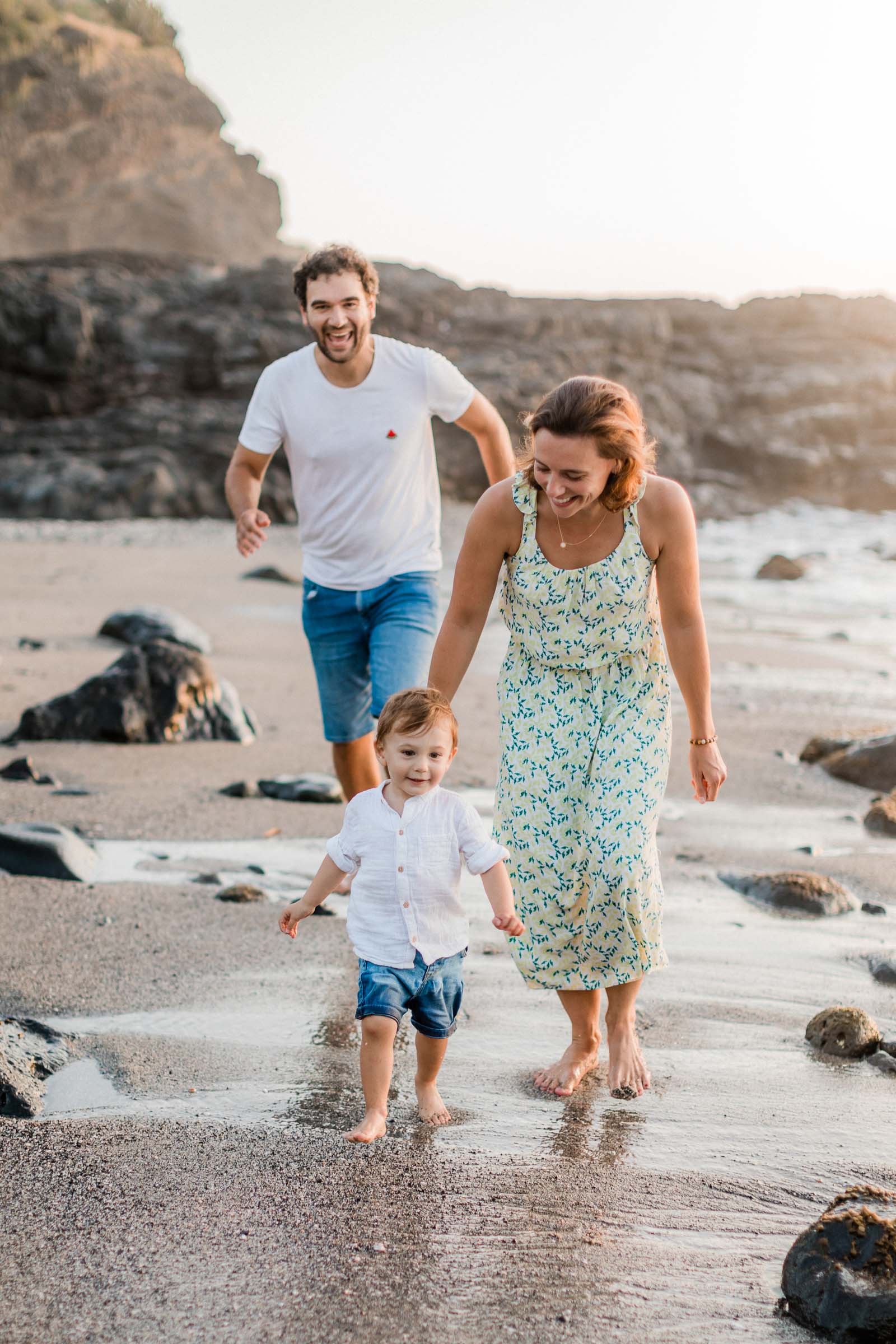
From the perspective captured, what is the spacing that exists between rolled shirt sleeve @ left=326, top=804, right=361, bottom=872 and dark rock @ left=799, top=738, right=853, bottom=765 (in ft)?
15.0

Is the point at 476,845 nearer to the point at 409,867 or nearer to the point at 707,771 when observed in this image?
the point at 409,867

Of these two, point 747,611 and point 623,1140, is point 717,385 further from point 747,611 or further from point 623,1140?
point 623,1140

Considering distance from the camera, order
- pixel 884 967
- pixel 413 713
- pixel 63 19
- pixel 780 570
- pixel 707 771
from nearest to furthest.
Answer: pixel 413 713 → pixel 707 771 → pixel 884 967 → pixel 780 570 → pixel 63 19

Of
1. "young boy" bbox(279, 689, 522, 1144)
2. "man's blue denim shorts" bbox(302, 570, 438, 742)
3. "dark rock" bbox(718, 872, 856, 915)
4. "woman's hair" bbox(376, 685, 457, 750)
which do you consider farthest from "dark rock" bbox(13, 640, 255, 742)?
"woman's hair" bbox(376, 685, 457, 750)

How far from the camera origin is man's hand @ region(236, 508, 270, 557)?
3879mm

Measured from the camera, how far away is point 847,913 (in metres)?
4.39

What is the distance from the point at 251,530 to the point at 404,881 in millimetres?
1596

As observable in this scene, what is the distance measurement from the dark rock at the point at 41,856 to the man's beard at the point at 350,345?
196 cm

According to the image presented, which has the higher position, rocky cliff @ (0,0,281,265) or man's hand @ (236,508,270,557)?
rocky cliff @ (0,0,281,265)

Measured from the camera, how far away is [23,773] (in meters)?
5.68

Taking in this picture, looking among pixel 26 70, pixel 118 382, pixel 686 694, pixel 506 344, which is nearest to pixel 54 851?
pixel 686 694

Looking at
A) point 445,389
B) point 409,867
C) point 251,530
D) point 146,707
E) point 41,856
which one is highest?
point 445,389

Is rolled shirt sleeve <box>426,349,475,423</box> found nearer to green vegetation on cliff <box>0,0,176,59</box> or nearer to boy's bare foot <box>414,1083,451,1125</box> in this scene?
boy's bare foot <box>414,1083,451,1125</box>

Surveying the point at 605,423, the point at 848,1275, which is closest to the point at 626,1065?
the point at 848,1275
